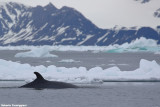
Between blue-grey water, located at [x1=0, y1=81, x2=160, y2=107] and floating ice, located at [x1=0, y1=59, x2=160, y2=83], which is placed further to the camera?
floating ice, located at [x1=0, y1=59, x2=160, y2=83]

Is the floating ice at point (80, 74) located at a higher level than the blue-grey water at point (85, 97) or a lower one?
higher

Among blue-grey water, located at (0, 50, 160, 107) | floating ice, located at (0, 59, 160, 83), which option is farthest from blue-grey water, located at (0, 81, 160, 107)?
floating ice, located at (0, 59, 160, 83)

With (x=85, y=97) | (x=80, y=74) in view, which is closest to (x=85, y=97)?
(x=85, y=97)

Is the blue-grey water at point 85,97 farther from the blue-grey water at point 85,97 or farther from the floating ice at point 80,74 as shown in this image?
the floating ice at point 80,74

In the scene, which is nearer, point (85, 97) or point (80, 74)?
point (85, 97)

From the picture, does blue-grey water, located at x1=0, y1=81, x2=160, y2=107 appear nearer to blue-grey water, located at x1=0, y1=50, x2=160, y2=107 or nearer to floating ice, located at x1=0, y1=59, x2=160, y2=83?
blue-grey water, located at x1=0, y1=50, x2=160, y2=107

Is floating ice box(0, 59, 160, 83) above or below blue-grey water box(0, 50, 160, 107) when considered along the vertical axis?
above

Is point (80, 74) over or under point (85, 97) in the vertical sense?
over

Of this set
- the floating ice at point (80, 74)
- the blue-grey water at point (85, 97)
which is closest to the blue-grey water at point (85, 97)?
the blue-grey water at point (85, 97)

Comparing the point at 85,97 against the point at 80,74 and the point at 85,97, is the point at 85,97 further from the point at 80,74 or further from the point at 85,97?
the point at 80,74

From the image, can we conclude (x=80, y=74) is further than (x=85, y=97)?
Yes

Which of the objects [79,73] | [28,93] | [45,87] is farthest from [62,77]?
[28,93]

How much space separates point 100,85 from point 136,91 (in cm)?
360

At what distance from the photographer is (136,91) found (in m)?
23.0
